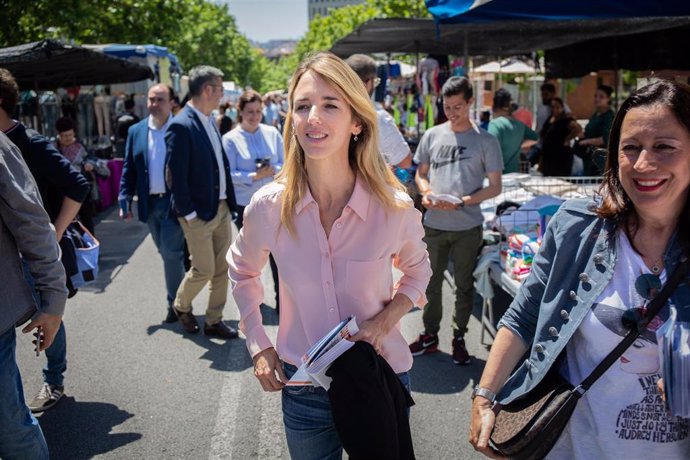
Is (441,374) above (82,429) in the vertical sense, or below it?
below

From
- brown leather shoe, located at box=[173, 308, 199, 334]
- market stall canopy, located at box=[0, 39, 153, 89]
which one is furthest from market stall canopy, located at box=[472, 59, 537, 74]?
brown leather shoe, located at box=[173, 308, 199, 334]

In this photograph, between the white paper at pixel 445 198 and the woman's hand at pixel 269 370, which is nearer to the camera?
the woman's hand at pixel 269 370

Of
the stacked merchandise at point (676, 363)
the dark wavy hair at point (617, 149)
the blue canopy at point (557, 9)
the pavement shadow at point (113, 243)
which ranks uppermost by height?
the blue canopy at point (557, 9)

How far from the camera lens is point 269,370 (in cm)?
227

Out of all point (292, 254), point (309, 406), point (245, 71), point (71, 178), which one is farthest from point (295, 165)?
point (245, 71)

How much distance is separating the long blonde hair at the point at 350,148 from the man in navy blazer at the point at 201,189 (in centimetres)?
315

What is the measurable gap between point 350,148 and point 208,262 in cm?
346

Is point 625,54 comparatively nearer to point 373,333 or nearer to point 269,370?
point 373,333

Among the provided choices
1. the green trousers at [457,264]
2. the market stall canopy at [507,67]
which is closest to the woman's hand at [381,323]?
the green trousers at [457,264]

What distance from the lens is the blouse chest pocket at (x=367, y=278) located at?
2.23m

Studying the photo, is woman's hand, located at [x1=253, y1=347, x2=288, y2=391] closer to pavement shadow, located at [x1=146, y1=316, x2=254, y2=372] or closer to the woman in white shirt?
pavement shadow, located at [x1=146, y1=316, x2=254, y2=372]

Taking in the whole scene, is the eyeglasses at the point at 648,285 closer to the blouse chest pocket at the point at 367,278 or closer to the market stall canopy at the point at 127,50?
the blouse chest pocket at the point at 367,278

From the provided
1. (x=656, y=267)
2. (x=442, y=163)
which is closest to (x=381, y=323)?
(x=656, y=267)

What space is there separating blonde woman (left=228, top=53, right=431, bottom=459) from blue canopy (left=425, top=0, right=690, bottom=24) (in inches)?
108
